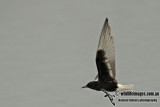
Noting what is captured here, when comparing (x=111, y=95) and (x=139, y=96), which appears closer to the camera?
(x=111, y=95)

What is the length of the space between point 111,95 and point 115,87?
9 cm

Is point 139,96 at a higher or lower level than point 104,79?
lower

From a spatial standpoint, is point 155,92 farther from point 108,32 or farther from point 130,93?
point 108,32

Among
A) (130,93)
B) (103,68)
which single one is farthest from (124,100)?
(103,68)

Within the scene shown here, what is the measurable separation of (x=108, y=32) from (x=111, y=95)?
26 cm

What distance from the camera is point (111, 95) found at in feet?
4.54

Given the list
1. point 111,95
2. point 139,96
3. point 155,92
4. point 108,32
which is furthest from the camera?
point 155,92

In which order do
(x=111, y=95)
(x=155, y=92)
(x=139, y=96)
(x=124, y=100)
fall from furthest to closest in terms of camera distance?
(x=155, y=92)
(x=139, y=96)
(x=124, y=100)
(x=111, y=95)

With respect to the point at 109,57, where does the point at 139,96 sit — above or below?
below

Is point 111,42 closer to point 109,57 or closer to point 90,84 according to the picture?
point 109,57

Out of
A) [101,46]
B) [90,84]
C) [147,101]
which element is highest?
[101,46]

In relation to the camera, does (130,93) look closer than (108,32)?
No

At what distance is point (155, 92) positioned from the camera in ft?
6.44

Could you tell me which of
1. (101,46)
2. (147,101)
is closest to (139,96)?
(147,101)
